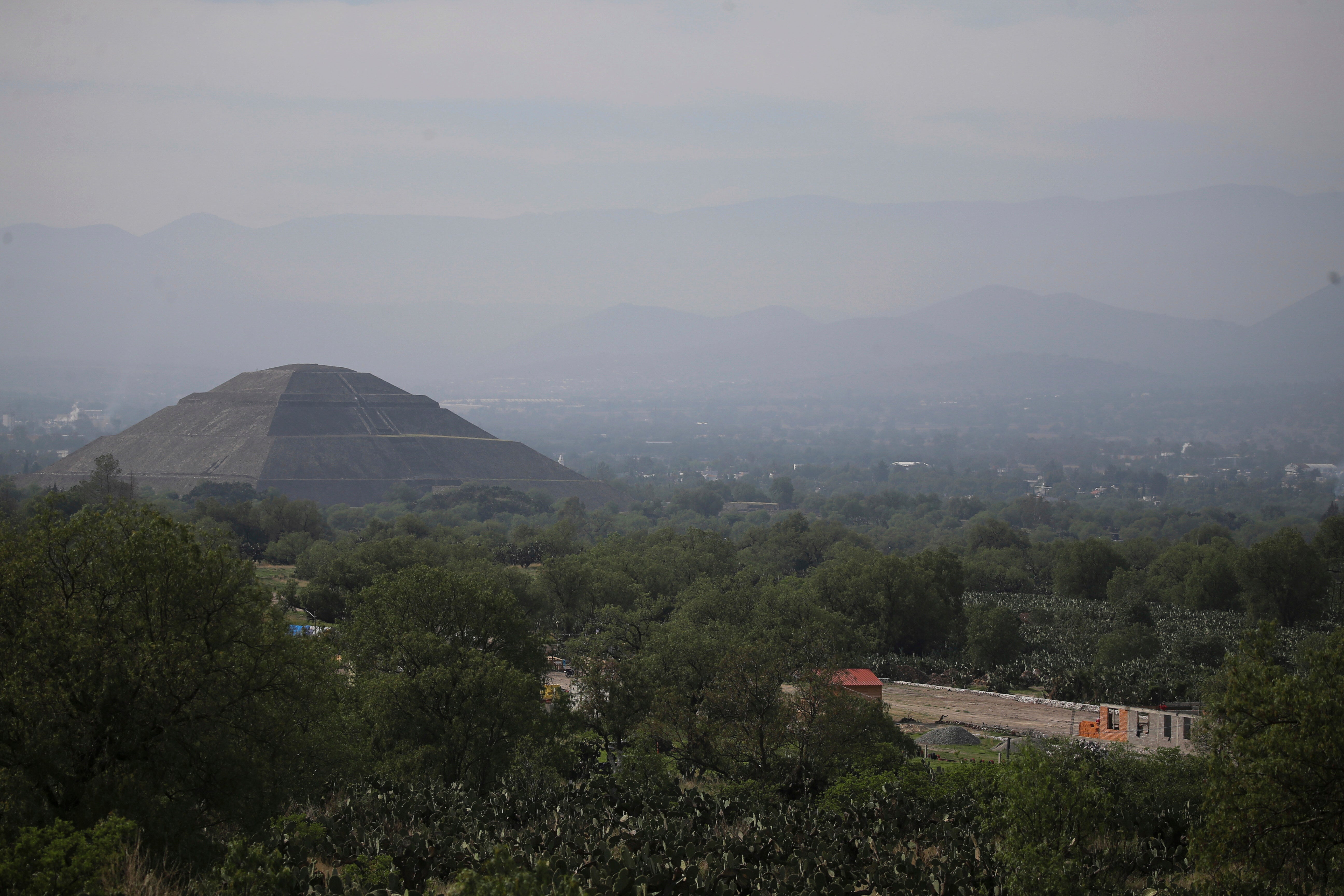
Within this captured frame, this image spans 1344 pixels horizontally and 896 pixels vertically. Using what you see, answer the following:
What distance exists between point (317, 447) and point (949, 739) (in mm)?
128522

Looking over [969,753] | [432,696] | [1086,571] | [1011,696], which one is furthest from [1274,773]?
[1086,571]

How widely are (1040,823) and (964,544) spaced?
107 metres

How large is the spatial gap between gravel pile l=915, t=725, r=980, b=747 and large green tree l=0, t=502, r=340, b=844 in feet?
79.7

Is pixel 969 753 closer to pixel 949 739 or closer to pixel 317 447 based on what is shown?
pixel 949 739

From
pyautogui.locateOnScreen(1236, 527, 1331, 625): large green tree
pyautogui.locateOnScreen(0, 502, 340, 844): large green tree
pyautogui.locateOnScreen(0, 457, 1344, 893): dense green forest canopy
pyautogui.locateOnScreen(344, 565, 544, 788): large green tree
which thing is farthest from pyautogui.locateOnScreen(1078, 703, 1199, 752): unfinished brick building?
pyautogui.locateOnScreen(1236, 527, 1331, 625): large green tree

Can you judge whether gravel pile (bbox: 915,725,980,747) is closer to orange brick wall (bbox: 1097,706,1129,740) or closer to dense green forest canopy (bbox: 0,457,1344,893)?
dense green forest canopy (bbox: 0,457,1344,893)

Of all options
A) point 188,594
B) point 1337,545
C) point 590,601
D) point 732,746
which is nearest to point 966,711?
point 732,746

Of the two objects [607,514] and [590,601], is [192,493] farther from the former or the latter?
[590,601]

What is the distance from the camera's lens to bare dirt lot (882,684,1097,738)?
1660 inches

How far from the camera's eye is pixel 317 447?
15300cm

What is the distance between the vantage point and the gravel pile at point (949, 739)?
37.7 metres

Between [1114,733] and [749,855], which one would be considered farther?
[1114,733]

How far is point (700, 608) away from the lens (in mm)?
53844

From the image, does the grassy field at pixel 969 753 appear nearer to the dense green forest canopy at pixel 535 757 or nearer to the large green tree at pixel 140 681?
the dense green forest canopy at pixel 535 757
